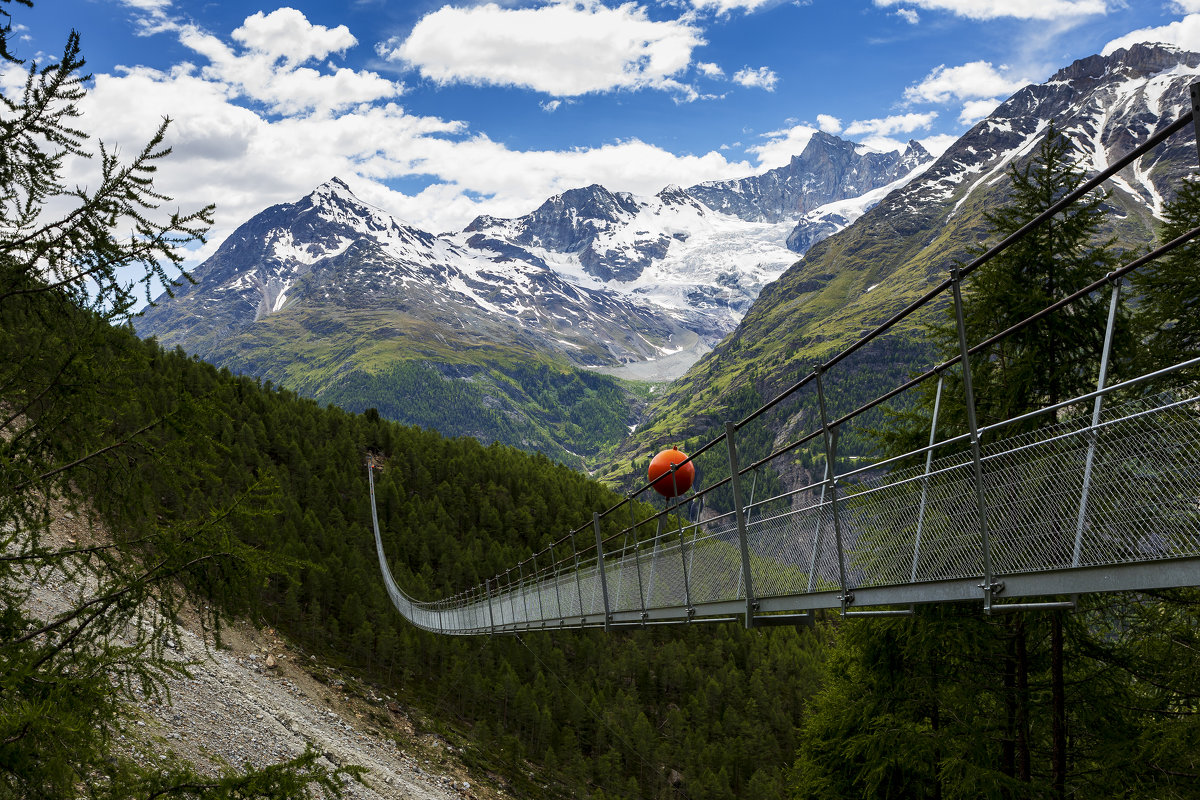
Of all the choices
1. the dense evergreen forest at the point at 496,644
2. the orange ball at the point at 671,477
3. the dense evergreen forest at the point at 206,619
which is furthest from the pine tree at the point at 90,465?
the dense evergreen forest at the point at 496,644

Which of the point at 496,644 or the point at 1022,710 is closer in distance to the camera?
the point at 1022,710

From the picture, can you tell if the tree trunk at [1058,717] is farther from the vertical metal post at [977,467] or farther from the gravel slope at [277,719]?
the gravel slope at [277,719]

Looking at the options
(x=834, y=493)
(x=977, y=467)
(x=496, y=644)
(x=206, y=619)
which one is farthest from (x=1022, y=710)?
(x=496, y=644)

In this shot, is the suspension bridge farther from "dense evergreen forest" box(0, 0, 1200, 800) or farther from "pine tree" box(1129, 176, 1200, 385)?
"dense evergreen forest" box(0, 0, 1200, 800)

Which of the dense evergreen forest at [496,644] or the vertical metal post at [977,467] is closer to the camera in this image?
the vertical metal post at [977,467]

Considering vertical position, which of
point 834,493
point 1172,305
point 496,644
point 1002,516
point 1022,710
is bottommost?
point 496,644

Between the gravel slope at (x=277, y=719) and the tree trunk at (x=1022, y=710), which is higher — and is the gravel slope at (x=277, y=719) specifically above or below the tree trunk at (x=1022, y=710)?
below

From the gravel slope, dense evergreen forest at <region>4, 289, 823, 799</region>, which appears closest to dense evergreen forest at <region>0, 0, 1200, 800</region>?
the gravel slope

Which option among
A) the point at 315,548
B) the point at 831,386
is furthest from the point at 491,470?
the point at 831,386

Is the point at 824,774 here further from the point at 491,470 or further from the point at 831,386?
the point at 831,386

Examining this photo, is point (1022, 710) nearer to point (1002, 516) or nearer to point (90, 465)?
point (1002, 516)

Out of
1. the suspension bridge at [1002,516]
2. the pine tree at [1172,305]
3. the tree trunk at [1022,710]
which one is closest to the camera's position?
the suspension bridge at [1002,516]

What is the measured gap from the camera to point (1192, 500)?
3.94 meters

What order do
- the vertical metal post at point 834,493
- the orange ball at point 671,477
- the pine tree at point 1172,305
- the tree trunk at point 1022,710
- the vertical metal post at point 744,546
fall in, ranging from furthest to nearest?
the orange ball at point 671,477, the tree trunk at point 1022,710, the pine tree at point 1172,305, the vertical metal post at point 744,546, the vertical metal post at point 834,493
